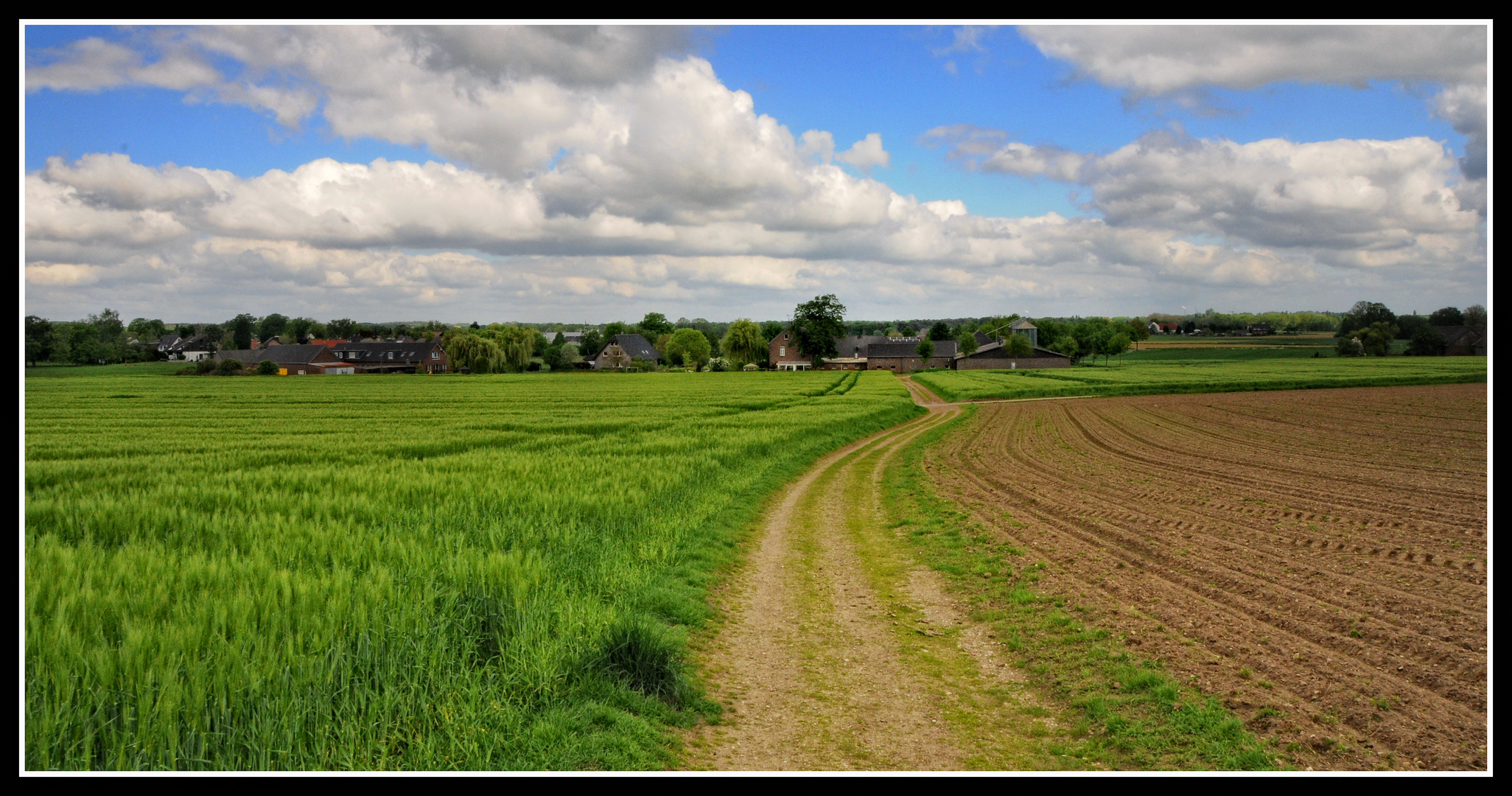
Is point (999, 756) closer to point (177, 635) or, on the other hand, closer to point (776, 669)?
point (776, 669)

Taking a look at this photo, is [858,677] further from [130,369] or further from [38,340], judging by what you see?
[130,369]

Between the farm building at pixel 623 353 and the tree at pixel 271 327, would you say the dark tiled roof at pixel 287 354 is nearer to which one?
the tree at pixel 271 327

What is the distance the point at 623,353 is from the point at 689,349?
1590cm

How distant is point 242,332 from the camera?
303 ft

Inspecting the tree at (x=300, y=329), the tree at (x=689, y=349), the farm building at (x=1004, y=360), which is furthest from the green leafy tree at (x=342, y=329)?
the farm building at (x=1004, y=360)

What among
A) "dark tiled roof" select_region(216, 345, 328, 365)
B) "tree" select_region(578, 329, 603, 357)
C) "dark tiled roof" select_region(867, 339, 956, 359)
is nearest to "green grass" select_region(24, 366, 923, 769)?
"dark tiled roof" select_region(216, 345, 328, 365)

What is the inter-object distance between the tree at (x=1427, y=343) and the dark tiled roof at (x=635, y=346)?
4789 inches

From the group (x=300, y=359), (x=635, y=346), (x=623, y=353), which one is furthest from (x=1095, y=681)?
(x=635, y=346)

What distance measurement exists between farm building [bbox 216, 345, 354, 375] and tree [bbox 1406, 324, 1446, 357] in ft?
402

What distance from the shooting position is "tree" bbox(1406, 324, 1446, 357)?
6278cm

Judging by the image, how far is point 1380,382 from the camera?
64.6 meters

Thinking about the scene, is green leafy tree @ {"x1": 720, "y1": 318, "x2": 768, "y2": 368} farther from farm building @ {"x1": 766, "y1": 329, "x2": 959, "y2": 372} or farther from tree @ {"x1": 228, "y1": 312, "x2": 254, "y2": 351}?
tree @ {"x1": 228, "y1": 312, "x2": 254, "y2": 351}

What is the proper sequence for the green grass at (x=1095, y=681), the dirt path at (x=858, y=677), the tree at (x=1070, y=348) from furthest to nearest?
the tree at (x=1070, y=348), the dirt path at (x=858, y=677), the green grass at (x=1095, y=681)

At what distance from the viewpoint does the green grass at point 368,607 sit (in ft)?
17.8
